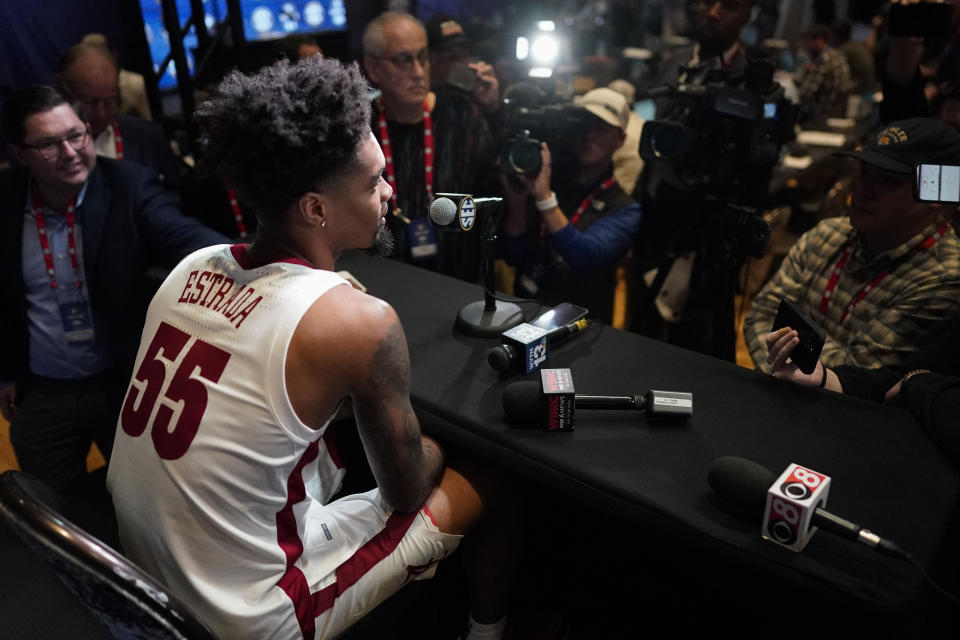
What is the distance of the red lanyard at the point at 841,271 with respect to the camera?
68.6 inches

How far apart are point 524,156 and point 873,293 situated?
1132 mm

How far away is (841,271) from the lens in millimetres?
1921

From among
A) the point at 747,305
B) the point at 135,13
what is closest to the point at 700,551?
the point at 747,305

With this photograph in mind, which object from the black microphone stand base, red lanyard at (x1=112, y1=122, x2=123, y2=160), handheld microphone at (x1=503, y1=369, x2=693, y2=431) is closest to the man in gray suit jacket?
the black microphone stand base

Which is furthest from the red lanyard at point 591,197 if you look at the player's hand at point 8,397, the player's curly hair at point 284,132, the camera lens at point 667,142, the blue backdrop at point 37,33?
the blue backdrop at point 37,33

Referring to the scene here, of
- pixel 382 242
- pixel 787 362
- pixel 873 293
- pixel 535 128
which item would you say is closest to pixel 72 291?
pixel 382 242

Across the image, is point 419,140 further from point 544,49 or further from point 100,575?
point 100,575

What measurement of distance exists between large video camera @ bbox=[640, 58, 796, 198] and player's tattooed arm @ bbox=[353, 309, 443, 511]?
1536 millimetres

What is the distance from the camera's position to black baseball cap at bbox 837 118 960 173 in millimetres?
1706

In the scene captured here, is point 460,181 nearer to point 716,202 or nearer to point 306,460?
point 716,202

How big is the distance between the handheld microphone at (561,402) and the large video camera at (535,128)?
1.14 meters

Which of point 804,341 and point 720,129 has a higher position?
point 720,129

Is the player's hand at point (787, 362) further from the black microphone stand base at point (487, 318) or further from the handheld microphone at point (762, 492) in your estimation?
the black microphone stand base at point (487, 318)

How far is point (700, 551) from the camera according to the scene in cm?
111
